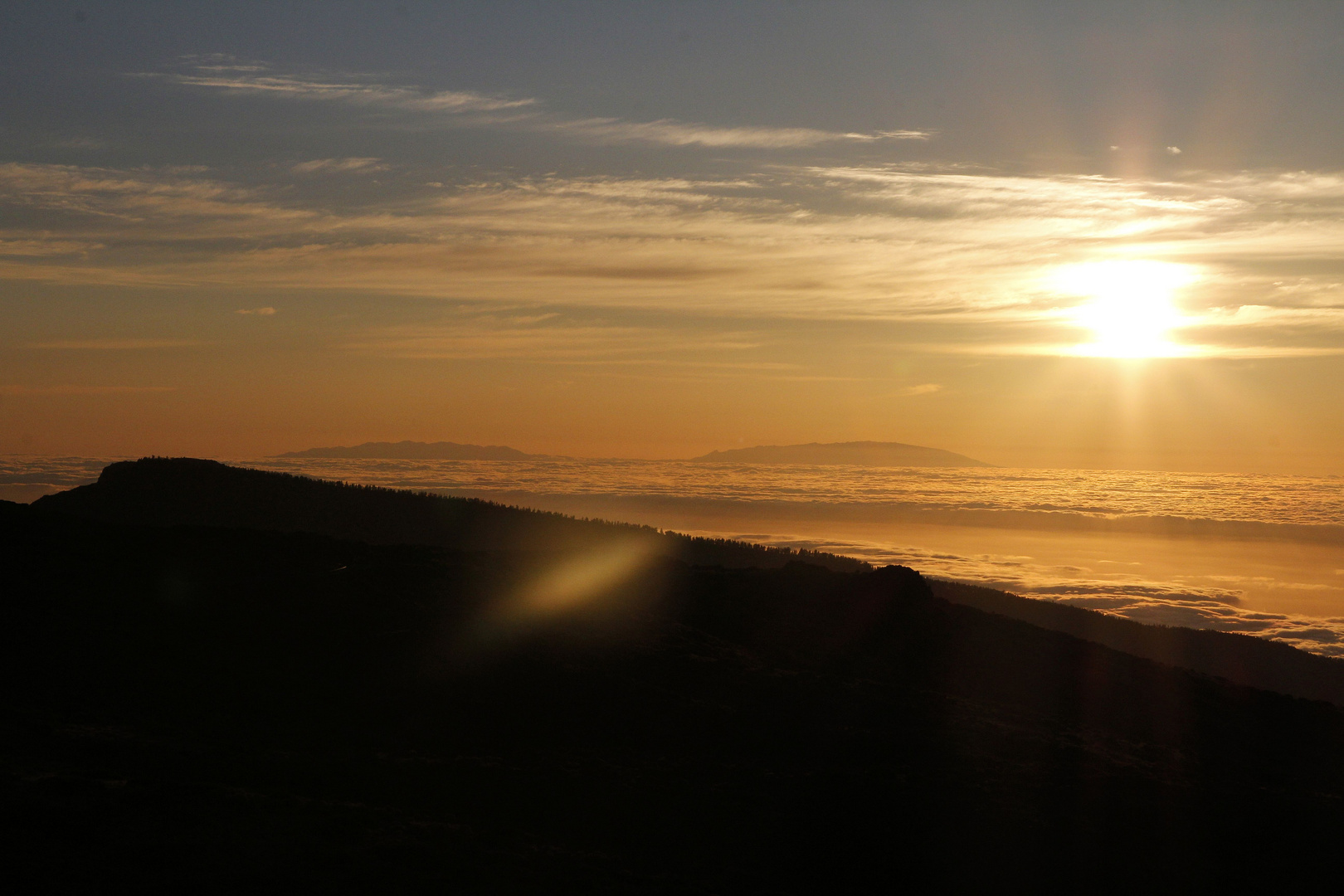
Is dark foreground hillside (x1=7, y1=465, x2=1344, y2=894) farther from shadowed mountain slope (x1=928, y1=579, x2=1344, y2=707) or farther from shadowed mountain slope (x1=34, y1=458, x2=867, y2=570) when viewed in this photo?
shadowed mountain slope (x1=928, y1=579, x2=1344, y2=707)

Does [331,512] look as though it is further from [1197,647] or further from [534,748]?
[1197,647]

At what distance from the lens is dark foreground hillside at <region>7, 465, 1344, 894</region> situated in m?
12.8

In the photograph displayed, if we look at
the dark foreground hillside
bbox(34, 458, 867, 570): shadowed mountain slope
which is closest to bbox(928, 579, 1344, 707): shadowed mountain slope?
bbox(34, 458, 867, 570): shadowed mountain slope

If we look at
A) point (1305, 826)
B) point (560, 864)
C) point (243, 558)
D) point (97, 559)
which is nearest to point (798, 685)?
point (1305, 826)

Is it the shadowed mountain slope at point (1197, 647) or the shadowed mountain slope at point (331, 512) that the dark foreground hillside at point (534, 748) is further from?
the shadowed mountain slope at point (1197, 647)

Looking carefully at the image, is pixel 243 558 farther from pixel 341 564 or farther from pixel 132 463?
pixel 132 463

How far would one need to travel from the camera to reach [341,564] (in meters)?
28.4

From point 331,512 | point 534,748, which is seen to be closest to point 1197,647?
Result: point 331,512

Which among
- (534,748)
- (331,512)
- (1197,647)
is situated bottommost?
(1197,647)

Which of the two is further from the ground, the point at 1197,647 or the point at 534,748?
the point at 534,748

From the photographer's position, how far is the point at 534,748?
734 inches

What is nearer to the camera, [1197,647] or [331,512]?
[331,512]

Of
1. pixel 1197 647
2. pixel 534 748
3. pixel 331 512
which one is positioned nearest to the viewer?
pixel 534 748

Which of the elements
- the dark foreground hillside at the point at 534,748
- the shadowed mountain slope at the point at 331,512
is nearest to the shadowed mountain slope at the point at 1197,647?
the shadowed mountain slope at the point at 331,512
